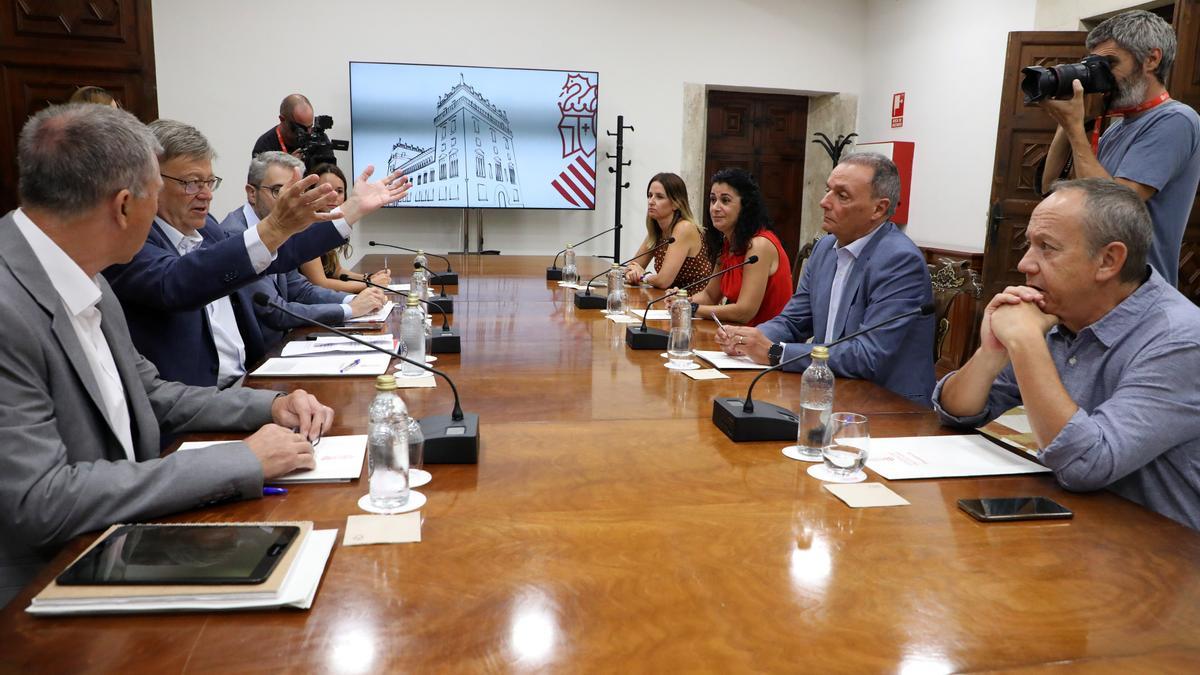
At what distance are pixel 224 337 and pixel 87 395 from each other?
1180 millimetres

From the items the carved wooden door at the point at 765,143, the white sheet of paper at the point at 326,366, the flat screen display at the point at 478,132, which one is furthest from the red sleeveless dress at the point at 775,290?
the carved wooden door at the point at 765,143

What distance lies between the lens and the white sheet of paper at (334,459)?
1.26 meters

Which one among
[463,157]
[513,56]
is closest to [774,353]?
[463,157]

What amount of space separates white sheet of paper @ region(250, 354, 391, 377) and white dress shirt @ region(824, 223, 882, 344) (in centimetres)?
136

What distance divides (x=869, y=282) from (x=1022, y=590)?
147cm

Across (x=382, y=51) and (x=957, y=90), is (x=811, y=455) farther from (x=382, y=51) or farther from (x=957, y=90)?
(x=382, y=51)

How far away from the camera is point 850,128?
7.00m

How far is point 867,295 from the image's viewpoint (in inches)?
92.8

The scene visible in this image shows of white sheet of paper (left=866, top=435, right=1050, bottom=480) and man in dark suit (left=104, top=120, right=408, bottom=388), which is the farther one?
man in dark suit (left=104, top=120, right=408, bottom=388)

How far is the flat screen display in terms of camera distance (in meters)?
6.09

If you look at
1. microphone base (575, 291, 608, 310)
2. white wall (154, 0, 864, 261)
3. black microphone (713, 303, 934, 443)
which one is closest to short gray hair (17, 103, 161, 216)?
black microphone (713, 303, 934, 443)

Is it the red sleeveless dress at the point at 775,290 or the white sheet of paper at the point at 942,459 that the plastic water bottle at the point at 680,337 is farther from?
the red sleeveless dress at the point at 775,290

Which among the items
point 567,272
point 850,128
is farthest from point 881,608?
point 850,128

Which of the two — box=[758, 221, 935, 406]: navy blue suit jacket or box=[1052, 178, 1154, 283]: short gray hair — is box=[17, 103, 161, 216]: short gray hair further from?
box=[1052, 178, 1154, 283]: short gray hair
